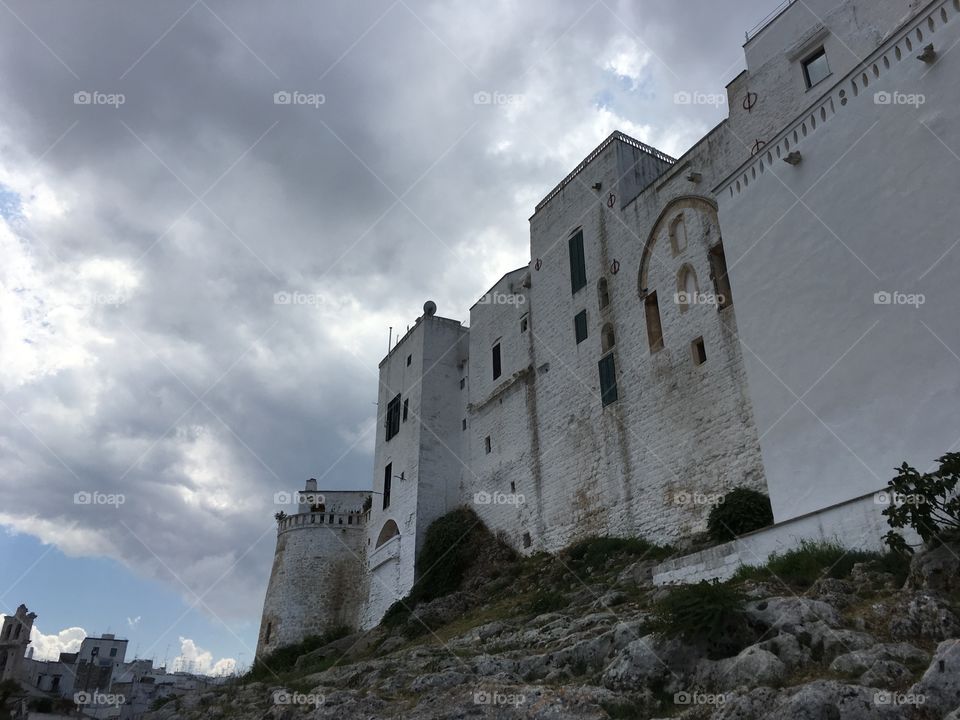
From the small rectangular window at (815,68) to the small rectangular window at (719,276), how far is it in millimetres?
4001

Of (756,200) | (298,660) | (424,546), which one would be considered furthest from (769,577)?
(298,660)

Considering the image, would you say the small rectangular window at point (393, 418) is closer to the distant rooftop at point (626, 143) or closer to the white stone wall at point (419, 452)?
the white stone wall at point (419, 452)

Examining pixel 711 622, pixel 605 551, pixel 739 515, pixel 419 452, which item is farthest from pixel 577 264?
pixel 711 622

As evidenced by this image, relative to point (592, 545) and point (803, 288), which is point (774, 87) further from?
point (592, 545)

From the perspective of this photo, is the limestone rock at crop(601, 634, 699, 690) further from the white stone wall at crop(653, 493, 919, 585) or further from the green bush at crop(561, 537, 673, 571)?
the green bush at crop(561, 537, 673, 571)

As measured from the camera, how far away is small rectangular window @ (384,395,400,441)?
31.6 meters

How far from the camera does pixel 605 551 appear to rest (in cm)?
1884

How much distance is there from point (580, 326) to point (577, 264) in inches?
85.2

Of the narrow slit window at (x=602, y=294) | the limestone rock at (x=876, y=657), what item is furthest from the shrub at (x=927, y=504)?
the narrow slit window at (x=602, y=294)

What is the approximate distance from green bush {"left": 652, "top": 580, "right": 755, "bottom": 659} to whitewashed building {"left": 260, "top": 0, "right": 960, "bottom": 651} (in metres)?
2.85

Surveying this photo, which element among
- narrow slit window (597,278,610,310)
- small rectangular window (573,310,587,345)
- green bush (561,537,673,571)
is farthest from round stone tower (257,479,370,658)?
narrow slit window (597,278,610,310)

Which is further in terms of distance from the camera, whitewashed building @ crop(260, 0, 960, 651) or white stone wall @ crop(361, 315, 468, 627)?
white stone wall @ crop(361, 315, 468, 627)

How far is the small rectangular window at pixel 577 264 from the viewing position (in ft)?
77.8

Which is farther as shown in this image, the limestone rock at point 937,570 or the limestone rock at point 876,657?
the limestone rock at point 937,570
